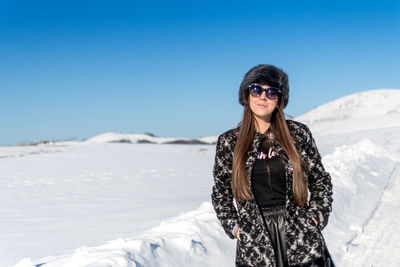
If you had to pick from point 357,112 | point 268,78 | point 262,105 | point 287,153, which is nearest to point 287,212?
point 287,153

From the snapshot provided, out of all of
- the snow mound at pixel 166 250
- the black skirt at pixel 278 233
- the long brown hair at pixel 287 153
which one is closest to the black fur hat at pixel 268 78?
the long brown hair at pixel 287 153

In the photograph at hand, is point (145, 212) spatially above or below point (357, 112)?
above

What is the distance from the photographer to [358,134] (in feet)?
84.4

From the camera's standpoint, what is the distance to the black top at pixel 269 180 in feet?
7.67

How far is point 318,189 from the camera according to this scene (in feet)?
7.73

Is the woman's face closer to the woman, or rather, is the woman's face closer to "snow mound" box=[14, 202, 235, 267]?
the woman

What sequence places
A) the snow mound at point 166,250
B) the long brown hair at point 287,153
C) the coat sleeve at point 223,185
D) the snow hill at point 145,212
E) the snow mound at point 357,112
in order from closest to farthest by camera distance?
the long brown hair at point 287,153 < the coat sleeve at point 223,185 < the snow mound at point 166,250 < the snow hill at point 145,212 < the snow mound at point 357,112

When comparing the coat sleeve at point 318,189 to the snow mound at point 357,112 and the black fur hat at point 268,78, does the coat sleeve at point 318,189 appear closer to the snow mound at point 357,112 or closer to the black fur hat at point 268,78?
the black fur hat at point 268,78

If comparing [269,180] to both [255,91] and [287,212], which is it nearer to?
[287,212]

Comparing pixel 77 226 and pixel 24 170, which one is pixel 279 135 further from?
pixel 24 170

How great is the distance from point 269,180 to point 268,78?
56 centimetres

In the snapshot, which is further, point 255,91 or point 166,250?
point 166,250

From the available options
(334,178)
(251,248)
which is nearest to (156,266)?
(251,248)

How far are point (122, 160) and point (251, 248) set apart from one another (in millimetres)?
11706
